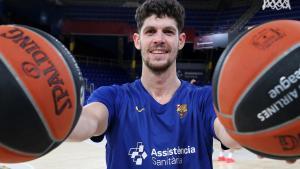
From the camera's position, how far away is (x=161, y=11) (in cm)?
172

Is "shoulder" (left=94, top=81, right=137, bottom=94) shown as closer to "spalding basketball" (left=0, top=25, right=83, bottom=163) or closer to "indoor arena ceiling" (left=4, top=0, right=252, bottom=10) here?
"spalding basketball" (left=0, top=25, right=83, bottom=163)

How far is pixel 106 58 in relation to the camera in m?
14.4

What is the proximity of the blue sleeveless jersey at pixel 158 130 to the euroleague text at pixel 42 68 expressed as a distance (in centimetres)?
51

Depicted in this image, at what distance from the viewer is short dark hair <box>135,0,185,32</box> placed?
172cm

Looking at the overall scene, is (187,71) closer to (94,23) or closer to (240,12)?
(240,12)

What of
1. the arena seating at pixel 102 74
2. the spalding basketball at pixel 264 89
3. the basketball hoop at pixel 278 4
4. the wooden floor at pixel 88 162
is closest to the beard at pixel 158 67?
the spalding basketball at pixel 264 89

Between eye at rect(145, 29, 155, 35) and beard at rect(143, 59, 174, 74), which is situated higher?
eye at rect(145, 29, 155, 35)

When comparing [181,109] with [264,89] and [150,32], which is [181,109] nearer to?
[150,32]

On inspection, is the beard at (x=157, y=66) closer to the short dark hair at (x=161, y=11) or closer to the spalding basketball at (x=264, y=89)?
the short dark hair at (x=161, y=11)

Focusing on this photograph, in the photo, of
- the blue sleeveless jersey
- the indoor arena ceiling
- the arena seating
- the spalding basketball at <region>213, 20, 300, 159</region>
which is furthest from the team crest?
the indoor arena ceiling

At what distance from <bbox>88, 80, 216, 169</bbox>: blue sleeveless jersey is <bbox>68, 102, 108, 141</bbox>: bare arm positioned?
0.14ft

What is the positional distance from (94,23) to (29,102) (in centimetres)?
1246

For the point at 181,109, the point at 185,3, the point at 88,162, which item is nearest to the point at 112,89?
the point at 181,109

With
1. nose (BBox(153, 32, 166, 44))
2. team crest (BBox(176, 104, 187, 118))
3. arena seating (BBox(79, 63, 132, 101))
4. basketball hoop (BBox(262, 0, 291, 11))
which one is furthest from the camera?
arena seating (BBox(79, 63, 132, 101))
